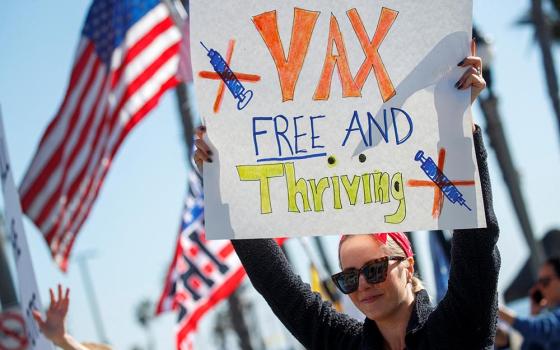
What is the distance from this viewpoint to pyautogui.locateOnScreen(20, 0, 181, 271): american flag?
8961mm

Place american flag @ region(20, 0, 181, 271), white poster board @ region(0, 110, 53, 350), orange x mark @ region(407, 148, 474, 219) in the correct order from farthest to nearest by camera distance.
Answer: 1. american flag @ region(20, 0, 181, 271)
2. white poster board @ region(0, 110, 53, 350)
3. orange x mark @ region(407, 148, 474, 219)

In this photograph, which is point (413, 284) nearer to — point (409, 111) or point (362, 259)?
point (362, 259)

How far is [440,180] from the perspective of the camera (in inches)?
126

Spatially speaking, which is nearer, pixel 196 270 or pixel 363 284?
pixel 363 284

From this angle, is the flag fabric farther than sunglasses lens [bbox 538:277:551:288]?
Yes

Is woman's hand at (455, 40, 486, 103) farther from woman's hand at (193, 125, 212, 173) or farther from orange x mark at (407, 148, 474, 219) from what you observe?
woman's hand at (193, 125, 212, 173)

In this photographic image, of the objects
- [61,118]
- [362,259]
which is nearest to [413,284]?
[362,259]

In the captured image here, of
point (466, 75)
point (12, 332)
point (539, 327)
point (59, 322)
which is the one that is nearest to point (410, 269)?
point (466, 75)

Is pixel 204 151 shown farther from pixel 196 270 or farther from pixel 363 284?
pixel 196 270

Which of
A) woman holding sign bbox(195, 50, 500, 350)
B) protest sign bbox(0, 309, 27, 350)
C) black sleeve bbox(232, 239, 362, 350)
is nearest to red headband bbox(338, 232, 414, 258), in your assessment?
woman holding sign bbox(195, 50, 500, 350)

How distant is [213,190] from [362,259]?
520 mm

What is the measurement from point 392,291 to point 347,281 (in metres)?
0.15

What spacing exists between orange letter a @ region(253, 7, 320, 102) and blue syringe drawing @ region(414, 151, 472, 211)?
484 mm

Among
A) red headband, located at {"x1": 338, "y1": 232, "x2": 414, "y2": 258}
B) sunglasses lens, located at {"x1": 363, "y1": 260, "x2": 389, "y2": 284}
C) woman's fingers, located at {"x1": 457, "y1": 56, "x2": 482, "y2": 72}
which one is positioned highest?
woman's fingers, located at {"x1": 457, "y1": 56, "x2": 482, "y2": 72}
